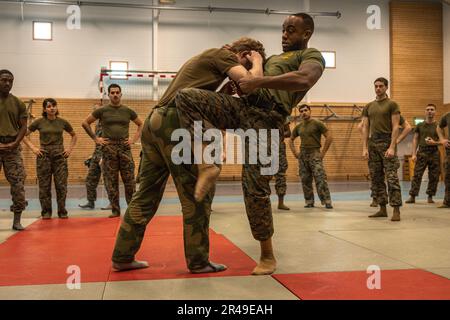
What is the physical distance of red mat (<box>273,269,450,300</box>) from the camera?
113 inches

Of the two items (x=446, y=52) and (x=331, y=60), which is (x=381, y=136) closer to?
(x=331, y=60)

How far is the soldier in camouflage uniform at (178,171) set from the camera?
3.48m

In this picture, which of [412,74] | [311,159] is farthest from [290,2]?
[311,159]

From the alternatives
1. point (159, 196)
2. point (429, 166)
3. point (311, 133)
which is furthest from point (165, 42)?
point (159, 196)

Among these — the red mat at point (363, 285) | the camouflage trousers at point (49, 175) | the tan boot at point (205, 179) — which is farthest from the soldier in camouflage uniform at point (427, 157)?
the tan boot at point (205, 179)

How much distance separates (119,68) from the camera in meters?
16.1

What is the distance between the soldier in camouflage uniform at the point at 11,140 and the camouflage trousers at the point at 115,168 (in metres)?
1.53

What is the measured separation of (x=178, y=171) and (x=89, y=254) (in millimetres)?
1536

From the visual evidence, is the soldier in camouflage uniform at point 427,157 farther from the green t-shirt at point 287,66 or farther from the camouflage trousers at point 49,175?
the green t-shirt at point 287,66

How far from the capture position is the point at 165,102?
143 inches

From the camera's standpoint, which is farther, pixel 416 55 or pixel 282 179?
pixel 416 55

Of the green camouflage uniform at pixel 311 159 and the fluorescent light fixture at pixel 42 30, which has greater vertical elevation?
the fluorescent light fixture at pixel 42 30

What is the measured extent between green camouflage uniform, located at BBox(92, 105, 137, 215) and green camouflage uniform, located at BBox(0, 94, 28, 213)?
1539mm

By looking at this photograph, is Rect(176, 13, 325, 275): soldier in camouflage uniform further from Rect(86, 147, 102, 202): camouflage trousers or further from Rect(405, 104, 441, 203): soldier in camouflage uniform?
Rect(405, 104, 441, 203): soldier in camouflage uniform
